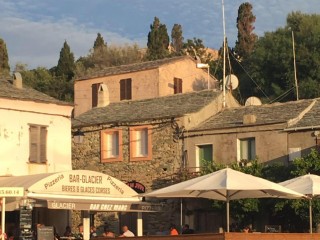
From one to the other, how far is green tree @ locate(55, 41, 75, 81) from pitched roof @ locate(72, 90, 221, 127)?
34635 millimetres

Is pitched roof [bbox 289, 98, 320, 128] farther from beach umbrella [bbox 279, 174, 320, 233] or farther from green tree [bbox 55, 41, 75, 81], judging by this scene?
green tree [bbox 55, 41, 75, 81]

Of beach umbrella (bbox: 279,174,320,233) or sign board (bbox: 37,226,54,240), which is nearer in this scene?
beach umbrella (bbox: 279,174,320,233)

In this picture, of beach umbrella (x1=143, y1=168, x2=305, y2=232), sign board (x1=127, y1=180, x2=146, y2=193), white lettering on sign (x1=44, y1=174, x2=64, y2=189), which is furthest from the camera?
sign board (x1=127, y1=180, x2=146, y2=193)

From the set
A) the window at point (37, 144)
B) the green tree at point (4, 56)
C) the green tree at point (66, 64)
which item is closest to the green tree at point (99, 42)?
the green tree at point (66, 64)

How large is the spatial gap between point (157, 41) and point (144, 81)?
2350cm

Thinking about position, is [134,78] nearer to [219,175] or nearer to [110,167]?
[110,167]

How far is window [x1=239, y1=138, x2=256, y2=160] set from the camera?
3617cm

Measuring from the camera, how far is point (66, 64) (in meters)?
78.2

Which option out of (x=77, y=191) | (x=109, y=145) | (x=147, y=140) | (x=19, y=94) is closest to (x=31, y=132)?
(x=19, y=94)

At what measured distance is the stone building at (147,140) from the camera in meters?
38.0

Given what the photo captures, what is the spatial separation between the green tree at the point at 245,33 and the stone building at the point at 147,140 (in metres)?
31.2

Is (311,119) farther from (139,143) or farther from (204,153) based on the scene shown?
(139,143)

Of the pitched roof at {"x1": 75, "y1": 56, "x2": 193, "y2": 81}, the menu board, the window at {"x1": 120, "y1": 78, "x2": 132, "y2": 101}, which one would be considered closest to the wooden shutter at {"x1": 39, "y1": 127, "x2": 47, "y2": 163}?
the menu board

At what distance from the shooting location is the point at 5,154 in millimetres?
30547
